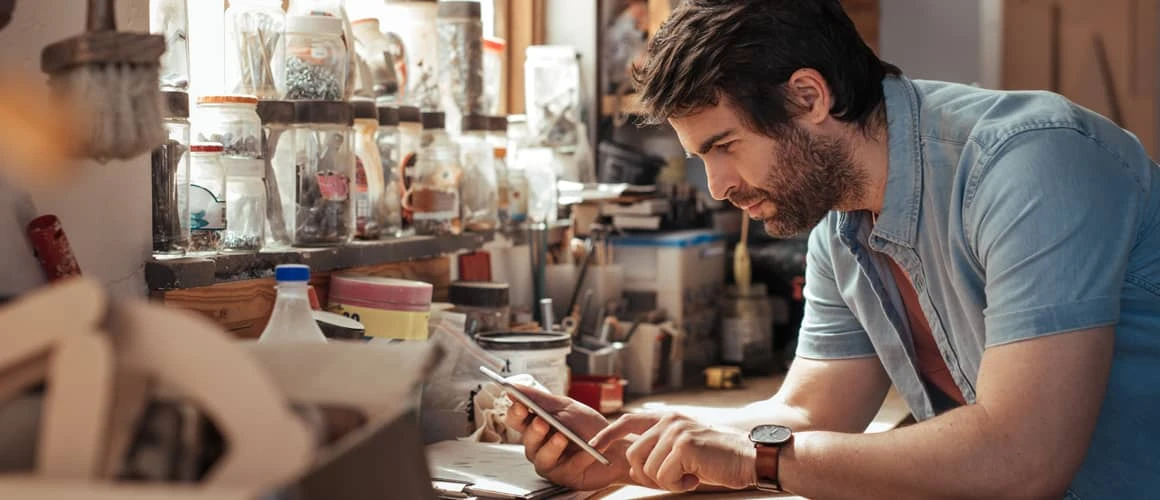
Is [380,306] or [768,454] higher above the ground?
[380,306]

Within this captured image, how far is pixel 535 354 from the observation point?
2014 millimetres

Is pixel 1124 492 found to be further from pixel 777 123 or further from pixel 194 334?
pixel 194 334

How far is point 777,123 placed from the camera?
1574 millimetres

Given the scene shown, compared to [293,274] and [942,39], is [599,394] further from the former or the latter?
[942,39]

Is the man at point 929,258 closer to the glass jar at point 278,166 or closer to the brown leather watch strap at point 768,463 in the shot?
the brown leather watch strap at point 768,463

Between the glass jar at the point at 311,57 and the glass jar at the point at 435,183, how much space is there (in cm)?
35

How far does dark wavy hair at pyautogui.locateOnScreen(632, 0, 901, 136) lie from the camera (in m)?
1.57

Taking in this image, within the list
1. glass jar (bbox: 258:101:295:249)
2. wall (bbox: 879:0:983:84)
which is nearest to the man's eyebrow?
glass jar (bbox: 258:101:295:249)

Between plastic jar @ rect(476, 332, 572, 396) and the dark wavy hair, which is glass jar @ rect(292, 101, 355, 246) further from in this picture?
the dark wavy hair

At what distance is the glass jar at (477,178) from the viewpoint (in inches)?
92.5

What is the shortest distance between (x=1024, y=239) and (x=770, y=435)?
1.21 feet

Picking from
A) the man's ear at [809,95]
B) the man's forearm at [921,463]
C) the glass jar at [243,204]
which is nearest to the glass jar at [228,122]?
the glass jar at [243,204]

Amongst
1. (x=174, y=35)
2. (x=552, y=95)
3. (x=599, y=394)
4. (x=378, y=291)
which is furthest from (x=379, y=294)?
(x=552, y=95)

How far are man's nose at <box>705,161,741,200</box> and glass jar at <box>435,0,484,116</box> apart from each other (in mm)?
831
